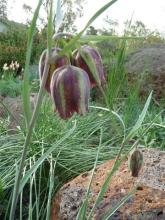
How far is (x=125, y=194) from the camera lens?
4.87 feet

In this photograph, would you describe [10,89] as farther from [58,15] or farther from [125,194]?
[58,15]

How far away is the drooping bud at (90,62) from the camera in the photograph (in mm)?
850

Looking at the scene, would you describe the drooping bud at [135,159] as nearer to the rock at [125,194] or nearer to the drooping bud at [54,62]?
the rock at [125,194]

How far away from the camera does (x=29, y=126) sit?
34.8 inches

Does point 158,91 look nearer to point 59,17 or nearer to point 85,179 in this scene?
point 85,179

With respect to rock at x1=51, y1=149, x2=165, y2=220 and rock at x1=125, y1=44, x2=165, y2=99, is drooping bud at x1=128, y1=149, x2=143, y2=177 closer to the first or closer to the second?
rock at x1=51, y1=149, x2=165, y2=220

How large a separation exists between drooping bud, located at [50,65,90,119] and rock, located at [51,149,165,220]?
60 centimetres

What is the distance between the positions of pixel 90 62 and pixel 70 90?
0.22 ft

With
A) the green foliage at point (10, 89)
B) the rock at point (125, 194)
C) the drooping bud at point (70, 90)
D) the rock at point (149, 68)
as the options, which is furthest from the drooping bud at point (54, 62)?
the green foliage at point (10, 89)

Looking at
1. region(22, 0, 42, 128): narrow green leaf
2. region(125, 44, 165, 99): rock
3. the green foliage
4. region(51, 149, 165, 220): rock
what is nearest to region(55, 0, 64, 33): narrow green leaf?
region(22, 0, 42, 128): narrow green leaf

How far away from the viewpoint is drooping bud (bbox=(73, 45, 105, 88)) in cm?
85

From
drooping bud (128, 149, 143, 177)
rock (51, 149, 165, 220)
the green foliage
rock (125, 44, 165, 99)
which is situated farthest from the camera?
Result: the green foliage

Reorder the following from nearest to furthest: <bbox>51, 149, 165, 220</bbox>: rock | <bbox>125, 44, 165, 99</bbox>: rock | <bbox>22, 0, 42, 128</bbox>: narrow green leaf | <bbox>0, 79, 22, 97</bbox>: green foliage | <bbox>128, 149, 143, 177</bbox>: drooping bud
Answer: <bbox>22, 0, 42, 128</bbox>: narrow green leaf → <bbox>128, 149, 143, 177</bbox>: drooping bud → <bbox>51, 149, 165, 220</bbox>: rock → <bbox>125, 44, 165, 99</bbox>: rock → <bbox>0, 79, 22, 97</bbox>: green foliage

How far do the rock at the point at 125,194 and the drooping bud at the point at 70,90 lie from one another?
601mm
